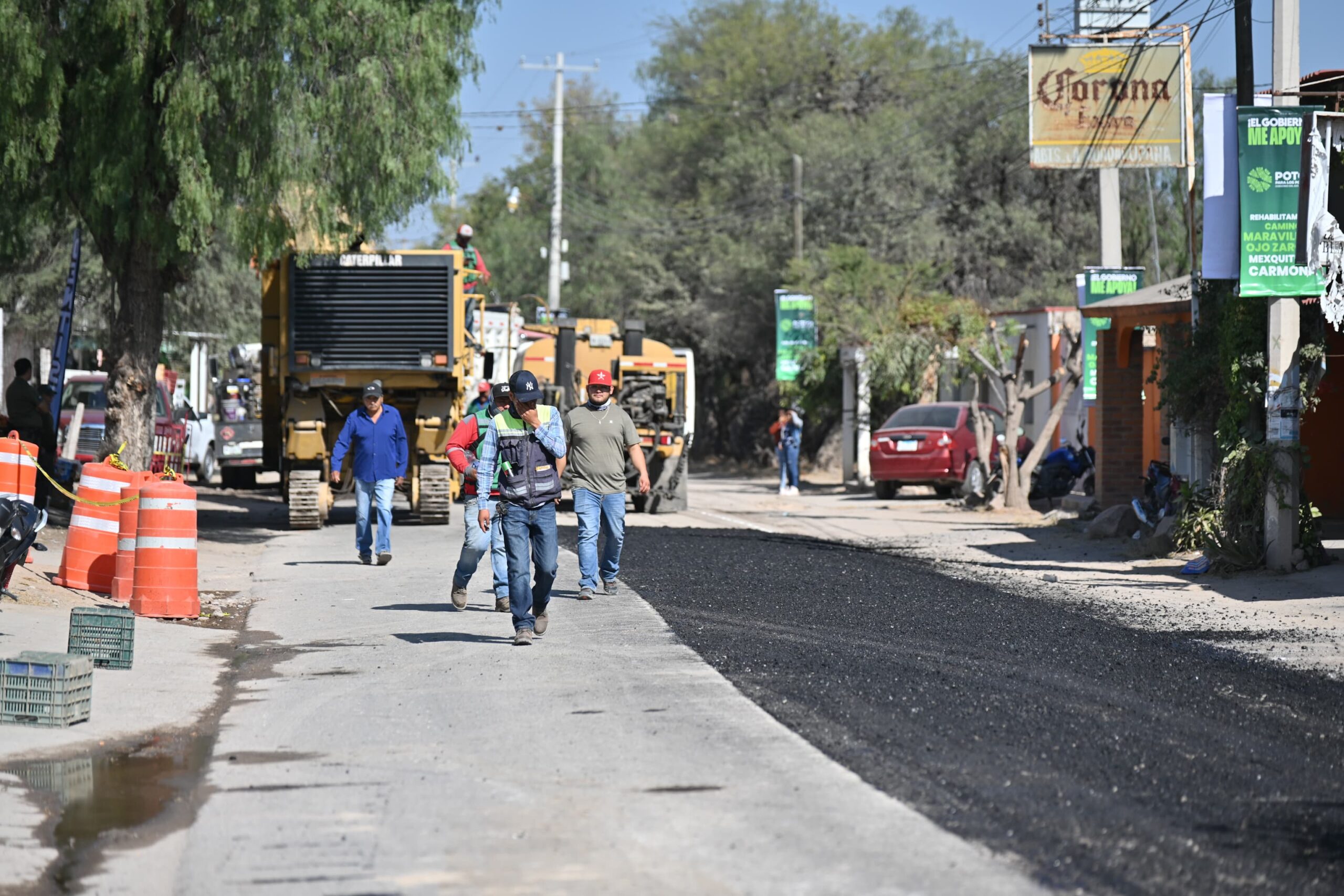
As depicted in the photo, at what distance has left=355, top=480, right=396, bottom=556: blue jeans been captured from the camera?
1642 cm

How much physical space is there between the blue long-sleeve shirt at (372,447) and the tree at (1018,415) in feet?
43.0

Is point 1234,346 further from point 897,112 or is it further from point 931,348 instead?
point 897,112

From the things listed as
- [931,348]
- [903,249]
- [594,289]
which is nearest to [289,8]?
[931,348]

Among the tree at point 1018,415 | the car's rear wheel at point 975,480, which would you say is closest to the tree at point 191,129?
the tree at point 1018,415

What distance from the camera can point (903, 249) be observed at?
163ft

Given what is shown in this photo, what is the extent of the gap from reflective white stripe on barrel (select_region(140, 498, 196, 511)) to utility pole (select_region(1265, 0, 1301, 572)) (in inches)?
386

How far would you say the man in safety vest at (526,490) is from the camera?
11.1 m

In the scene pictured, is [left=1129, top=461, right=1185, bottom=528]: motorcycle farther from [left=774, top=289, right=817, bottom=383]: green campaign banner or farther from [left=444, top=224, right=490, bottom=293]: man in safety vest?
[left=774, top=289, right=817, bottom=383]: green campaign banner

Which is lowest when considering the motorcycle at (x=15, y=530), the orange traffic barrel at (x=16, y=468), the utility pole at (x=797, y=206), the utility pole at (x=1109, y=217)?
the motorcycle at (x=15, y=530)

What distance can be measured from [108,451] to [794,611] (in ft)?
34.3

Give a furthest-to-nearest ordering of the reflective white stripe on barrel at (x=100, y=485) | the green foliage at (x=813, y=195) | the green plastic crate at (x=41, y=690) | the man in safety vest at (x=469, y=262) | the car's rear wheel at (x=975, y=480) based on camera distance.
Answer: the green foliage at (x=813, y=195), the car's rear wheel at (x=975, y=480), the man in safety vest at (x=469, y=262), the reflective white stripe on barrel at (x=100, y=485), the green plastic crate at (x=41, y=690)

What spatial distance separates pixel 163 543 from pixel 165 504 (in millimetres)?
304

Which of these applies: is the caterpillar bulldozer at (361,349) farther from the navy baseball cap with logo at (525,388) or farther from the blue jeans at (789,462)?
the blue jeans at (789,462)

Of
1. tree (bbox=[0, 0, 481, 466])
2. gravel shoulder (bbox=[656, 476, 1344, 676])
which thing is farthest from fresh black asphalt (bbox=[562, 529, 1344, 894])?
tree (bbox=[0, 0, 481, 466])
